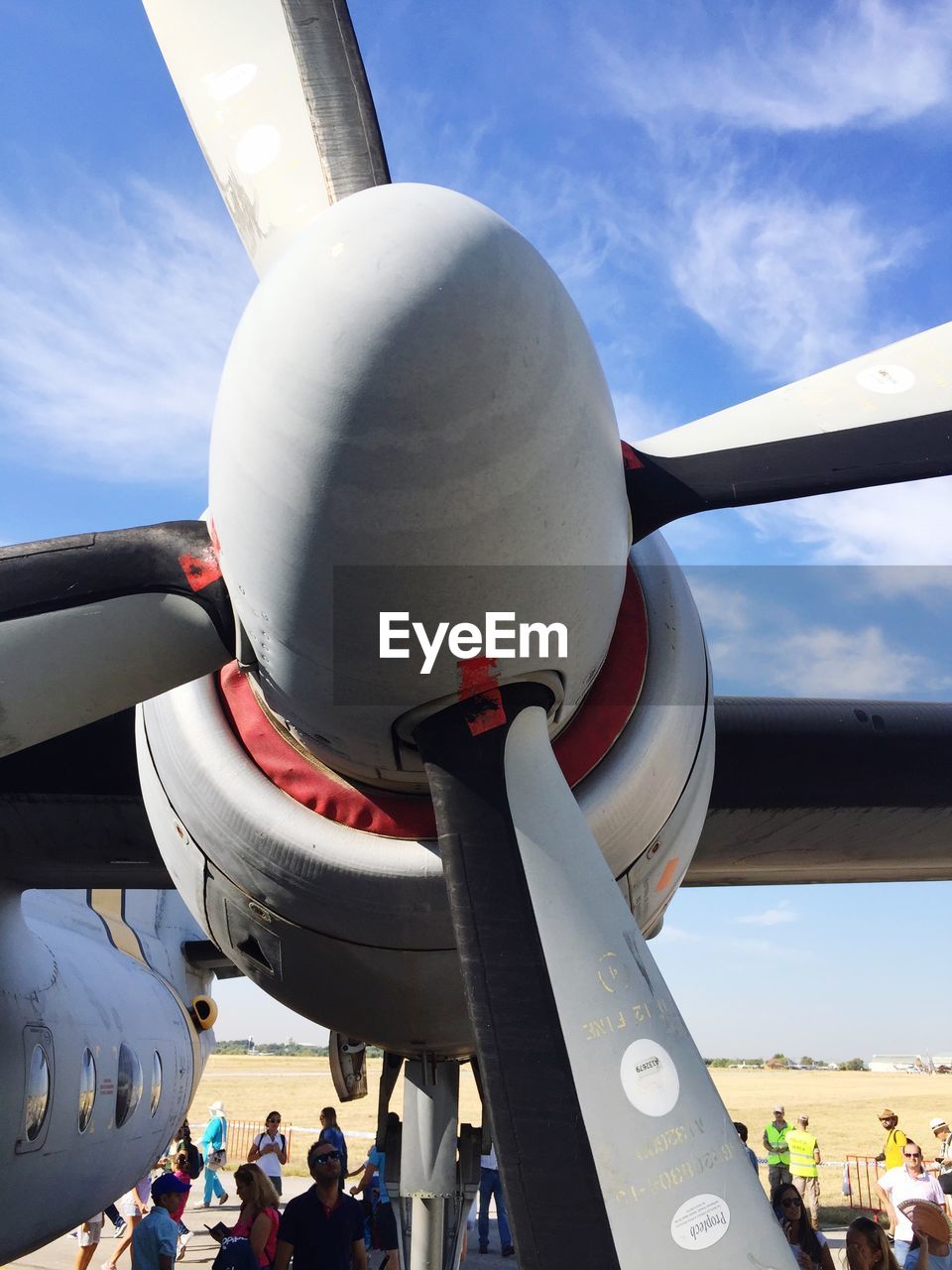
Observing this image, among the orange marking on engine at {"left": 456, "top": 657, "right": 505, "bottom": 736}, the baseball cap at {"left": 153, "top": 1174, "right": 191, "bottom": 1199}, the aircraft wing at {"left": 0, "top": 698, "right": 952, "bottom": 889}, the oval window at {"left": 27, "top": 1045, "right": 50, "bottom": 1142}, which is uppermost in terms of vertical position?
the aircraft wing at {"left": 0, "top": 698, "right": 952, "bottom": 889}

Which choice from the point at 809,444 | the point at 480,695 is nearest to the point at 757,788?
the point at 809,444

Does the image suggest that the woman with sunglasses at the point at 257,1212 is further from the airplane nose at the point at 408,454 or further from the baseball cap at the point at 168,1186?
the airplane nose at the point at 408,454

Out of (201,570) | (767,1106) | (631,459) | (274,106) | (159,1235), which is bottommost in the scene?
(159,1235)

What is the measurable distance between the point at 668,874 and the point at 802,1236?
3811mm

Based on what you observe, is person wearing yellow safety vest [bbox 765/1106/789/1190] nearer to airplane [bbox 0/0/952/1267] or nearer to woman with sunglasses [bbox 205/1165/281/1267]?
woman with sunglasses [bbox 205/1165/281/1267]

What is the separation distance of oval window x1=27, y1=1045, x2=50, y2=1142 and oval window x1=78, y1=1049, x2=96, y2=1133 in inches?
18.9

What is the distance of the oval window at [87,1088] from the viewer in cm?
647

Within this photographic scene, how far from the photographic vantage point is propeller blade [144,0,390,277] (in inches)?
158

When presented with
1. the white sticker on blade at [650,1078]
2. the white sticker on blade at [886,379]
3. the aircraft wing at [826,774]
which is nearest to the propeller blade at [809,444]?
the white sticker on blade at [886,379]

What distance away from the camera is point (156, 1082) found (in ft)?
26.1

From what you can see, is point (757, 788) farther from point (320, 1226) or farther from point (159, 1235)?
point (159, 1235)

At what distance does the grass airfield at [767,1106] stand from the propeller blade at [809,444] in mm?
12973

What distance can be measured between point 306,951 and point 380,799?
58 centimetres

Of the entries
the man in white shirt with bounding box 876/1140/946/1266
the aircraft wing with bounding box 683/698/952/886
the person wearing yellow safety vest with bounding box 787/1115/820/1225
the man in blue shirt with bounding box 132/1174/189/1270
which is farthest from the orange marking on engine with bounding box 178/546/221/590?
the person wearing yellow safety vest with bounding box 787/1115/820/1225
